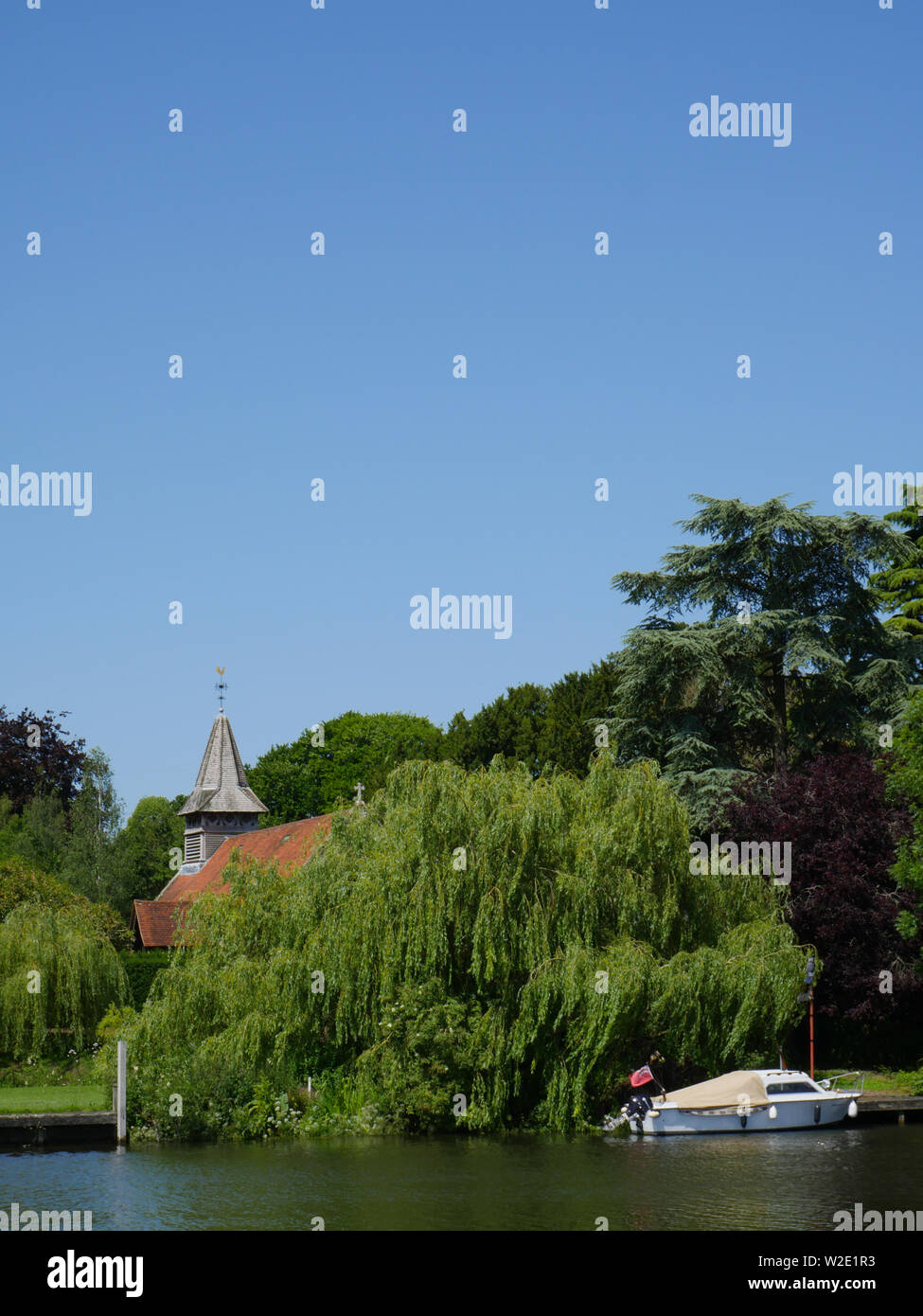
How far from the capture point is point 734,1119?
88.1ft

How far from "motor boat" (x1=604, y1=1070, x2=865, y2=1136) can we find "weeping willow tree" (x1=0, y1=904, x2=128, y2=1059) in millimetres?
15219

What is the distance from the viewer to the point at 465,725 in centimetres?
6081

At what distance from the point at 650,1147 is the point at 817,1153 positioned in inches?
113

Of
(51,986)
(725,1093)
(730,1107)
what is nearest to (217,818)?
(51,986)

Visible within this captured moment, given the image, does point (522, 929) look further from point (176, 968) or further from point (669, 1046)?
point (176, 968)

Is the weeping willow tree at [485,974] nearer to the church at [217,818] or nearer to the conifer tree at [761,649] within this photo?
the conifer tree at [761,649]

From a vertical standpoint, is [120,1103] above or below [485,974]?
below

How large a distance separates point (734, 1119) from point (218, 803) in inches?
1647

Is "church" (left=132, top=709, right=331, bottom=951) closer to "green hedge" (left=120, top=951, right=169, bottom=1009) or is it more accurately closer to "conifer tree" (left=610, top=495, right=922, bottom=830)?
"green hedge" (left=120, top=951, right=169, bottom=1009)

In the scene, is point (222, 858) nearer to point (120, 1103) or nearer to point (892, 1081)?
point (892, 1081)

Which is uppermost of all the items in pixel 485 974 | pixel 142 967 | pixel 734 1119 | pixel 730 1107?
pixel 485 974

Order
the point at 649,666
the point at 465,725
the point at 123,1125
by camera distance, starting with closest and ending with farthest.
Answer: the point at 123,1125, the point at 649,666, the point at 465,725
